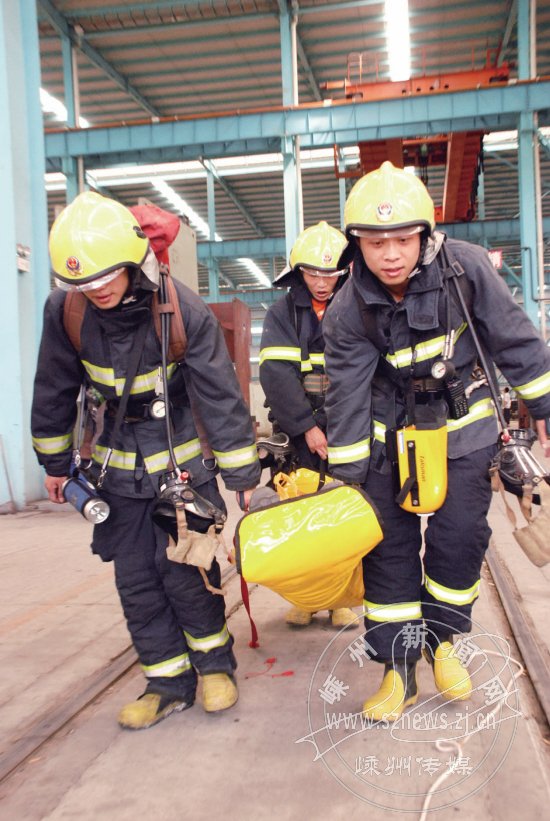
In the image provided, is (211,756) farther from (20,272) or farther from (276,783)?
(20,272)

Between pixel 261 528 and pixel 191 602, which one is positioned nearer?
pixel 261 528

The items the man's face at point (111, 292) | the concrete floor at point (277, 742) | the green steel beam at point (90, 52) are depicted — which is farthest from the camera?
the green steel beam at point (90, 52)

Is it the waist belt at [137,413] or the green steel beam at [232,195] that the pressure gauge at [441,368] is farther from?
the green steel beam at [232,195]

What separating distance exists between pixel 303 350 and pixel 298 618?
4.12ft

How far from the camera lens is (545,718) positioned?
2.16m

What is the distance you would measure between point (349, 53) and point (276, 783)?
49.4ft

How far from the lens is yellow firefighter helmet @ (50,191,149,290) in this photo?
6.78ft

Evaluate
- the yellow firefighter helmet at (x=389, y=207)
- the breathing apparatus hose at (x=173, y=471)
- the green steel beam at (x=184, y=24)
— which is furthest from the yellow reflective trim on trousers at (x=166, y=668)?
the green steel beam at (x=184, y=24)

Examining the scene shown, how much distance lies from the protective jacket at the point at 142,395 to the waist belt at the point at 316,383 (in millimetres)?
931

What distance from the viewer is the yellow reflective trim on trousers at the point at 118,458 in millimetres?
2387

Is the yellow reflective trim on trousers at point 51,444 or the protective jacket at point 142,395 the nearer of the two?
the protective jacket at point 142,395

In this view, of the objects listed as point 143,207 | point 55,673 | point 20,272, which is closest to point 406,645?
point 55,673

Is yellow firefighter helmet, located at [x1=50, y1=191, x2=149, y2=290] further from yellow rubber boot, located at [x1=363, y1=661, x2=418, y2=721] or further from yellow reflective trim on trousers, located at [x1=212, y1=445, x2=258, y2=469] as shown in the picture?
yellow rubber boot, located at [x1=363, y1=661, x2=418, y2=721]

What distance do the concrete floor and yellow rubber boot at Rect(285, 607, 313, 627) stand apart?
0.20ft
